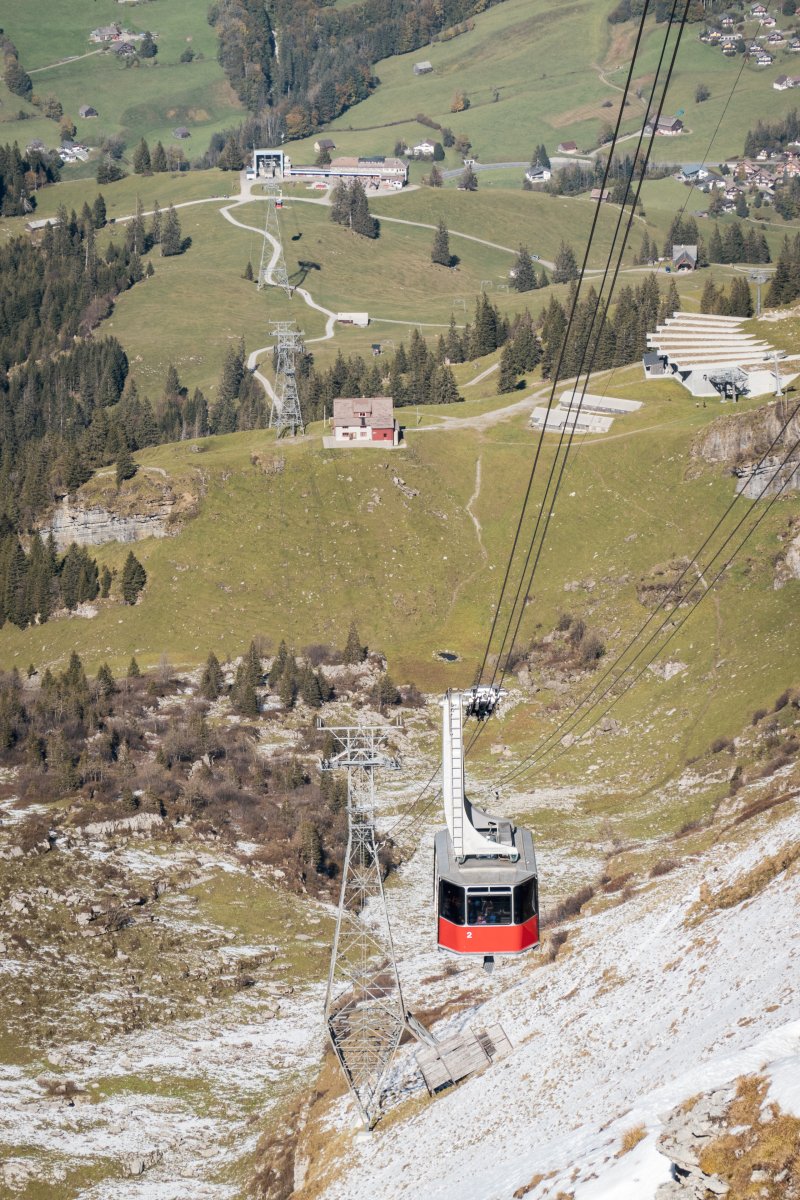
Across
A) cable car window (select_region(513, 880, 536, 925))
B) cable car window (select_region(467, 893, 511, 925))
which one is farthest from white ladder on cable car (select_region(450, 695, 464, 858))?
cable car window (select_region(513, 880, 536, 925))

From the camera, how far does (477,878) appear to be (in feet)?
217

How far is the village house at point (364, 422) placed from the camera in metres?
179

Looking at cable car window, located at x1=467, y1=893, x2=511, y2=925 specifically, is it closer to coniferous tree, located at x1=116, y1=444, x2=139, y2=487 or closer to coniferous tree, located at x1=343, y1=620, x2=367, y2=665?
coniferous tree, located at x1=343, y1=620, x2=367, y2=665

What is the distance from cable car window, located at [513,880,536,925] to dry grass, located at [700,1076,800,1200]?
18580 mm

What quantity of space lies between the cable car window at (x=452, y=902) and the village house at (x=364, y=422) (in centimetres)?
11582

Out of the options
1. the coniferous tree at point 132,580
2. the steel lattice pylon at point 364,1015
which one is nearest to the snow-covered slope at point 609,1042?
the steel lattice pylon at point 364,1015

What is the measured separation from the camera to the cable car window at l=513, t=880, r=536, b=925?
65.7 m

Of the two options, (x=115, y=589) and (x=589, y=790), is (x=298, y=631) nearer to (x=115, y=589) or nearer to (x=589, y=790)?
(x=115, y=589)

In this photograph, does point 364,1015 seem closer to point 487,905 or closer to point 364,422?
point 487,905

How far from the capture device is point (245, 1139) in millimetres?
79312

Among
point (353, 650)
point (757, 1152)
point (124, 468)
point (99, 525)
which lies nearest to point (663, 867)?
point (757, 1152)

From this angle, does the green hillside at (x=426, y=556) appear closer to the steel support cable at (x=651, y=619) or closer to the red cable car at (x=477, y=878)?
the steel support cable at (x=651, y=619)

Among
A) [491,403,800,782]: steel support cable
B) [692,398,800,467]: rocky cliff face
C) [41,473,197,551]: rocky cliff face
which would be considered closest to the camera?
[491,403,800,782]: steel support cable

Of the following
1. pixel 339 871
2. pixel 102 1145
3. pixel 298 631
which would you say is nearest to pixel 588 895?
pixel 339 871
